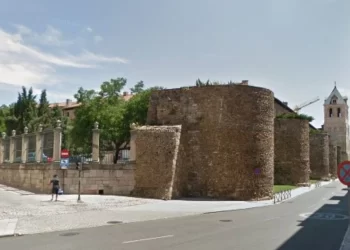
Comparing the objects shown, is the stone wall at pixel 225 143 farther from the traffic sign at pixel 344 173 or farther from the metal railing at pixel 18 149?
the traffic sign at pixel 344 173

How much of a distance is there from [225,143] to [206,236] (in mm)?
13692

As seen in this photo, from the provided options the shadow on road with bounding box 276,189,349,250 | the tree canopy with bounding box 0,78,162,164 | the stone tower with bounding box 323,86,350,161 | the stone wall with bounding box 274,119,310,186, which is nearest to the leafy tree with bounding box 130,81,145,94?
the tree canopy with bounding box 0,78,162,164

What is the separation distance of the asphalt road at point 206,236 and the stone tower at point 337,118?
326 ft

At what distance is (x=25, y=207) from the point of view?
17359 millimetres

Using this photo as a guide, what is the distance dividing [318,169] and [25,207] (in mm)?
53866

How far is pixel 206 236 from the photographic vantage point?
11109 millimetres

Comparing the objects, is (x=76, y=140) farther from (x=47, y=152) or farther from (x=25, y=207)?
(x=25, y=207)

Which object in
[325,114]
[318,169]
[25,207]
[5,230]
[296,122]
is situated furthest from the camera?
[325,114]

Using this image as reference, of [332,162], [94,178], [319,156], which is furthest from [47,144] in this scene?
[332,162]

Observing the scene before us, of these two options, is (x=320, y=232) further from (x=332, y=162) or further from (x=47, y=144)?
(x=332, y=162)

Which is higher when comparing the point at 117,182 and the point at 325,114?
the point at 325,114

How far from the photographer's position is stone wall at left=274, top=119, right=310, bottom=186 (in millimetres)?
42094

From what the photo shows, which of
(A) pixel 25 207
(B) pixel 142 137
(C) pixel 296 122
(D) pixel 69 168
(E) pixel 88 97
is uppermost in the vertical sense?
(E) pixel 88 97

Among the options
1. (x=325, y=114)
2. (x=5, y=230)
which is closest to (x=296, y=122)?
(x=5, y=230)
